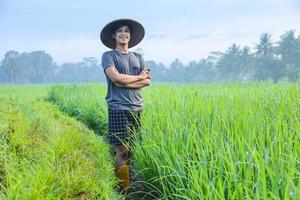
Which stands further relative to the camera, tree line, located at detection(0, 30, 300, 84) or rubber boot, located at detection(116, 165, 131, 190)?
tree line, located at detection(0, 30, 300, 84)

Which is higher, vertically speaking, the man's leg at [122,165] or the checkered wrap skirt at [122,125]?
the checkered wrap skirt at [122,125]

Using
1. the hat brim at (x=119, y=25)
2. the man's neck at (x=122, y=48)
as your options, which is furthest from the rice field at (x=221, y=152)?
the hat brim at (x=119, y=25)

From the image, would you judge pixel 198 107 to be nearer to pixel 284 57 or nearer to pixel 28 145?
pixel 28 145

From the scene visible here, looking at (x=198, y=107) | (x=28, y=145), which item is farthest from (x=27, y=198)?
(x=198, y=107)

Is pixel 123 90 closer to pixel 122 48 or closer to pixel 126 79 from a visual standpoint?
pixel 126 79

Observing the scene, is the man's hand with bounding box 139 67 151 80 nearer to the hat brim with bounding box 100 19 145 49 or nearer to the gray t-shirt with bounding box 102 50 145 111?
the gray t-shirt with bounding box 102 50 145 111

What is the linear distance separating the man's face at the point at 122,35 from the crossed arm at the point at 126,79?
36 cm

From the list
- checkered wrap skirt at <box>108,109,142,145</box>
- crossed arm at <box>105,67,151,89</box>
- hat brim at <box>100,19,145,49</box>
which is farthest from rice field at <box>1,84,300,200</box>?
hat brim at <box>100,19,145,49</box>

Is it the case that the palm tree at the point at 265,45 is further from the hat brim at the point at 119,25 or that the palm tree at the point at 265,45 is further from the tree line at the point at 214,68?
the hat brim at the point at 119,25

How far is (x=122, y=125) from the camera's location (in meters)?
3.40

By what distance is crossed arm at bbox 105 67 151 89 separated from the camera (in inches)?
126

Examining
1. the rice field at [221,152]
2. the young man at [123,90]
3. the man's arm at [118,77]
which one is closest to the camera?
the rice field at [221,152]

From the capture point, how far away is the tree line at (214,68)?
49075 mm

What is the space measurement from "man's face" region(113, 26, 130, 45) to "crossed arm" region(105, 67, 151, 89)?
36 cm
